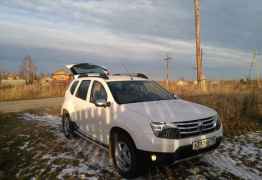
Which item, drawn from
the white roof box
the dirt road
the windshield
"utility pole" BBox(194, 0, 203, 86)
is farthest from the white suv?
"utility pole" BBox(194, 0, 203, 86)

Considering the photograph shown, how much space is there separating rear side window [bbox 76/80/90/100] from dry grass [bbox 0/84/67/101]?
16.8 metres

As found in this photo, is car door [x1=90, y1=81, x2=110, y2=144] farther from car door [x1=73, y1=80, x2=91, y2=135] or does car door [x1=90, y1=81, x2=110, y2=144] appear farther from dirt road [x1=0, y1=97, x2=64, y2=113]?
dirt road [x1=0, y1=97, x2=64, y2=113]

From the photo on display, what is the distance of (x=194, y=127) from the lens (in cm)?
412

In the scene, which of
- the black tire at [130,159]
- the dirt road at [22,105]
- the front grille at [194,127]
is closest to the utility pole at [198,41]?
the dirt road at [22,105]

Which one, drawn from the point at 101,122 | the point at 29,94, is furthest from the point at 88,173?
the point at 29,94

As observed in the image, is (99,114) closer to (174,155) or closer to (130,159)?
(130,159)

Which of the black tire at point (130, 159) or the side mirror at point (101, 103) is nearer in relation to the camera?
the black tire at point (130, 159)

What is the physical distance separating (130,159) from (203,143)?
4.26 ft

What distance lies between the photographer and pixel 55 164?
17.5ft

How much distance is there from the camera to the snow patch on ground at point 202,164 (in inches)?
181

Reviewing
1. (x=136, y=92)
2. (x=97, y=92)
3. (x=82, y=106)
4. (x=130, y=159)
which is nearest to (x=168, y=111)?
(x=130, y=159)

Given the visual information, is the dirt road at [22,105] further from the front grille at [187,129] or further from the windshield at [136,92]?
the front grille at [187,129]

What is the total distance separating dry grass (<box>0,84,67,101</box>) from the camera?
70.3ft

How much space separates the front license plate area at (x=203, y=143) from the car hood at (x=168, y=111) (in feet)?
1.32
